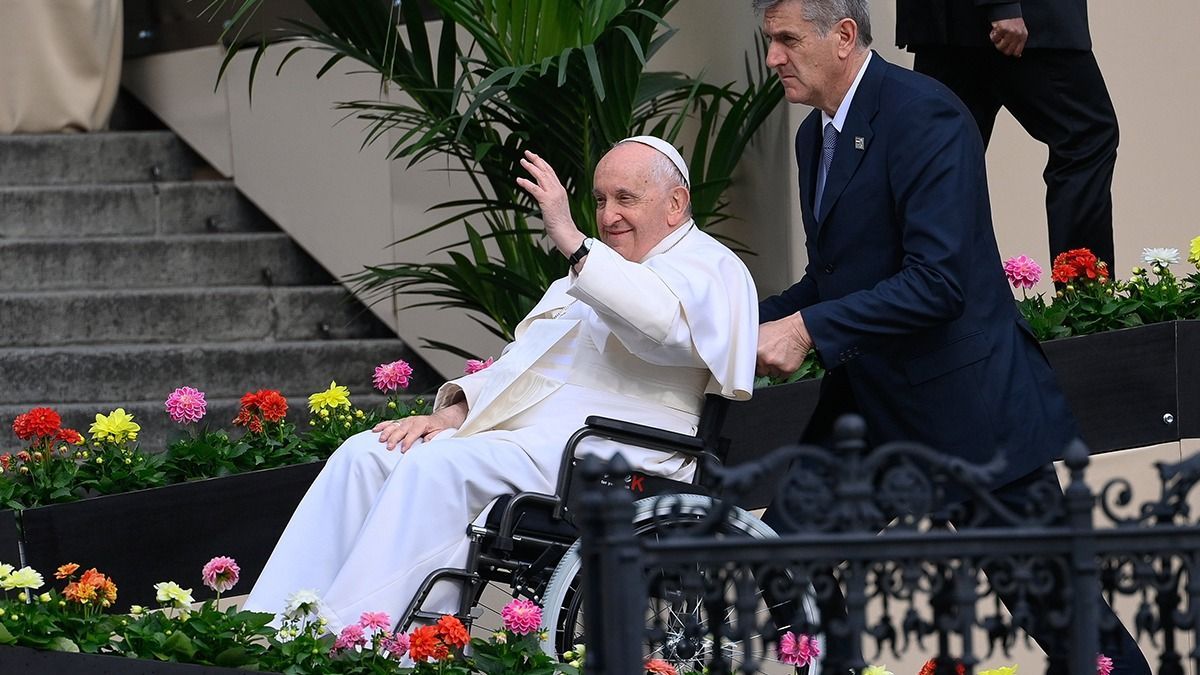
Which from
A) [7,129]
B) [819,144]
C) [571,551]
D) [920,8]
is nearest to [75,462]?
[571,551]

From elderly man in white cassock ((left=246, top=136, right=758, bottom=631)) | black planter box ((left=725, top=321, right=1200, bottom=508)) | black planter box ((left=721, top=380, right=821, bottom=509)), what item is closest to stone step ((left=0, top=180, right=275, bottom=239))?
black planter box ((left=721, top=380, right=821, bottom=509))

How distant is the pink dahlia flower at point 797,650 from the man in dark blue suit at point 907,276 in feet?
1.62

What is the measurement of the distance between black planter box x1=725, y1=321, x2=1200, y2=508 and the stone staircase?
312 centimetres

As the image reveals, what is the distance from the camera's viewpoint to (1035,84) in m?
4.90

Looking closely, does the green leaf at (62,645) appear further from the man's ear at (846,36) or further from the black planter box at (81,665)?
the man's ear at (846,36)

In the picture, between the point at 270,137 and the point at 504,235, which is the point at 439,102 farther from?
the point at 270,137

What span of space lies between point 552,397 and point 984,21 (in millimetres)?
1869

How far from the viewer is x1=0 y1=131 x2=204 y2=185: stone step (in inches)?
301

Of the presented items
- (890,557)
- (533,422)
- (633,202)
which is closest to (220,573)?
(533,422)

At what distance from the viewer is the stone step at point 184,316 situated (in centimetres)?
711

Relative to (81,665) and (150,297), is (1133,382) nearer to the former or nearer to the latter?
(81,665)

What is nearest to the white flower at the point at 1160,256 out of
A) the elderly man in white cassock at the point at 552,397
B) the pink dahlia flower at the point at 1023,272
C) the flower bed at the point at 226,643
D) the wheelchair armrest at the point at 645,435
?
the pink dahlia flower at the point at 1023,272

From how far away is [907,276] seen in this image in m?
3.20

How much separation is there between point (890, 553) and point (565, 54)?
10.8 feet
